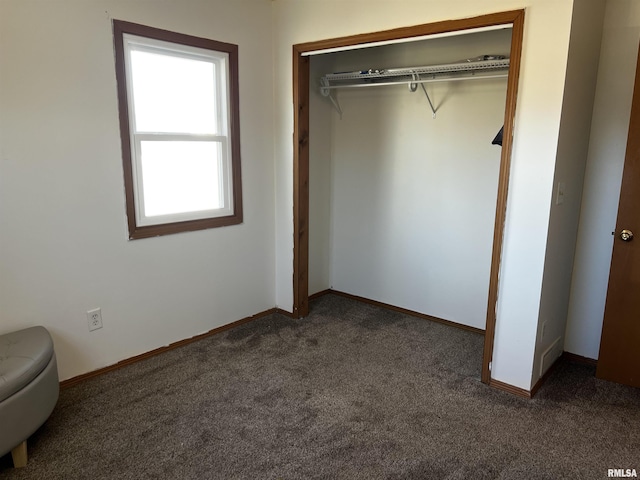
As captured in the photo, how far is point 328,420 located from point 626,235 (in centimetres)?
201

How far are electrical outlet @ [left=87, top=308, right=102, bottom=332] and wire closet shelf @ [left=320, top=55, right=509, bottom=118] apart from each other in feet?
8.18

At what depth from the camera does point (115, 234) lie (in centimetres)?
265

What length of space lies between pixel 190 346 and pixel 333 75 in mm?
2447

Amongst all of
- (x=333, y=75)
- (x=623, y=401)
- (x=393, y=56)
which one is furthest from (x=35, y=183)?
(x=623, y=401)

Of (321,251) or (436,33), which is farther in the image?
(321,251)

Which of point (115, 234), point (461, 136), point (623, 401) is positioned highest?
point (461, 136)

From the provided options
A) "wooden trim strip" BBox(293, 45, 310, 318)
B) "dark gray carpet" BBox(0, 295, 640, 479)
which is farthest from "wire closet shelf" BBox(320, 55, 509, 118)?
"dark gray carpet" BBox(0, 295, 640, 479)

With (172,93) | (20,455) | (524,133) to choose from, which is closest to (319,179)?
(172,93)

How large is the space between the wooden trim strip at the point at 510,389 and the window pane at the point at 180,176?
224 cm

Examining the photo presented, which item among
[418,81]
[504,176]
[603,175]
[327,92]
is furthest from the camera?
[327,92]

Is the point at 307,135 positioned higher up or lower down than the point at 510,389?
higher up

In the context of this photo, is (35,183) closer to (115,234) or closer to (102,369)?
(115,234)

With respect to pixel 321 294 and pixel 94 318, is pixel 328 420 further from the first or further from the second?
pixel 321 294

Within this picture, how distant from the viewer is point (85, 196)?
8.16 feet
